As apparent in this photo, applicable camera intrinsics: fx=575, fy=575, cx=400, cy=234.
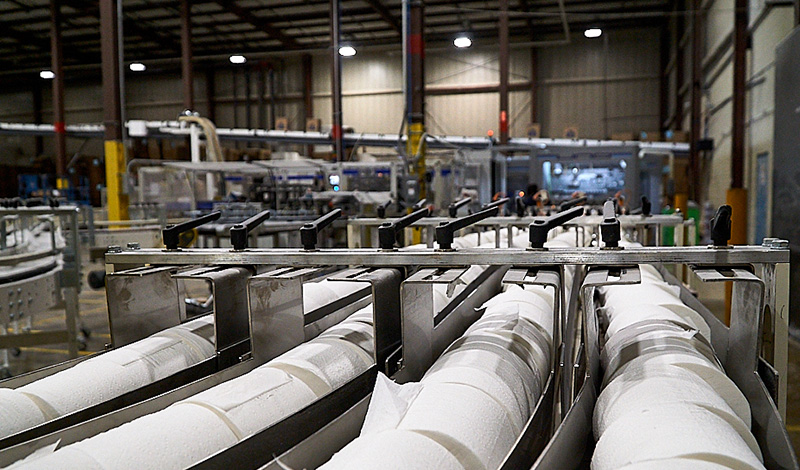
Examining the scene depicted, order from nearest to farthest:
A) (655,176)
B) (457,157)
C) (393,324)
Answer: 1. (393,324)
2. (457,157)
3. (655,176)

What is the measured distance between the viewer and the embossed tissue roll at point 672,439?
2.00 ft

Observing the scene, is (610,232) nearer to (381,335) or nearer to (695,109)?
(381,335)

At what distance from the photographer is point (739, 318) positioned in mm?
964

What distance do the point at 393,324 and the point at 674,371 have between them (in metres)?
0.52

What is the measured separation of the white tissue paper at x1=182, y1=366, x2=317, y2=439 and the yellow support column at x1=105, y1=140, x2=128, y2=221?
7749 millimetres

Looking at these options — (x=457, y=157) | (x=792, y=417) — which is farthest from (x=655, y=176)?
(x=792, y=417)

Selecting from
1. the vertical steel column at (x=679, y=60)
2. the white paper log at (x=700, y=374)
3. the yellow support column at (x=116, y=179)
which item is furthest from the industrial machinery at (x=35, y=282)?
the vertical steel column at (x=679, y=60)

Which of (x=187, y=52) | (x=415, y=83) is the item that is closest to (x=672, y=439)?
(x=415, y=83)

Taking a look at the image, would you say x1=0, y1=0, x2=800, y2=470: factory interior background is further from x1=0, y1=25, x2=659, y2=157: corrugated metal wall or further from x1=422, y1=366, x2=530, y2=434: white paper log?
x1=0, y1=25, x2=659, y2=157: corrugated metal wall

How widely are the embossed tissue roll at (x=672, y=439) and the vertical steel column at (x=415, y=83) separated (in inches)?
251

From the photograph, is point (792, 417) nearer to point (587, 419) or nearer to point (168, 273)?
point (587, 419)

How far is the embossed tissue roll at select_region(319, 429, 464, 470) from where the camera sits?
646mm

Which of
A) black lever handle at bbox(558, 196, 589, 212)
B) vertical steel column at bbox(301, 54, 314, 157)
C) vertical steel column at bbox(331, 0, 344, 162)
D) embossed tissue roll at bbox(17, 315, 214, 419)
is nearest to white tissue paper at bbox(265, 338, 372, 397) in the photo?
embossed tissue roll at bbox(17, 315, 214, 419)

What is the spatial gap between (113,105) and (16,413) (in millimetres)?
7964
